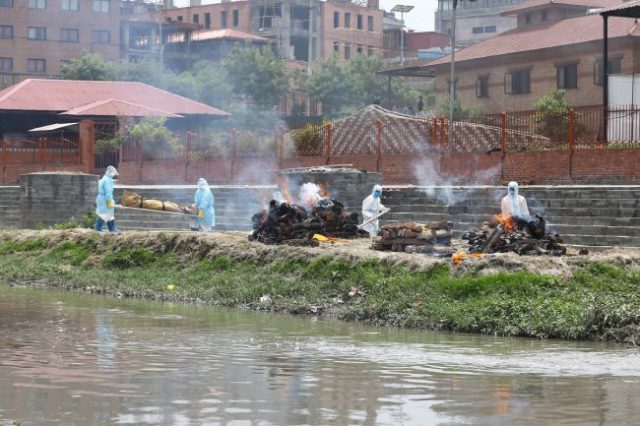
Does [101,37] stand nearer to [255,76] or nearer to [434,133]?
[255,76]

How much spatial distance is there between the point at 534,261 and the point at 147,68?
58.8 m

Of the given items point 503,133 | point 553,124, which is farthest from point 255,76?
point 553,124

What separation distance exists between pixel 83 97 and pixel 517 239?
35944 mm

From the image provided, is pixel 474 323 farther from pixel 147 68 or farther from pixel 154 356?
pixel 147 68

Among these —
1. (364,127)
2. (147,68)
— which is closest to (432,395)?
(364,127)

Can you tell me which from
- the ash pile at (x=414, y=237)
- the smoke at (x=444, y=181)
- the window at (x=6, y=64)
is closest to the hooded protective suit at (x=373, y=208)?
the smoke at (x=444, y=181)

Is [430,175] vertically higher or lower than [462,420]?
higher

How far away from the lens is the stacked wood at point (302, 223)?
20.8m

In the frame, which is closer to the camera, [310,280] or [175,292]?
[310,280]

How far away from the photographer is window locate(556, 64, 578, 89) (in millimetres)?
45334

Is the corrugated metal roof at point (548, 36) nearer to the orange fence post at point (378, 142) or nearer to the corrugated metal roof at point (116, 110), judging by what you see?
the corrugated metal roof at point (116, 110)

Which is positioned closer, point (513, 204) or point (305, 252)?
point (513, 204)

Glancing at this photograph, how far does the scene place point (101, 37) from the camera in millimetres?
85812

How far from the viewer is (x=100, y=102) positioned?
153 feet
